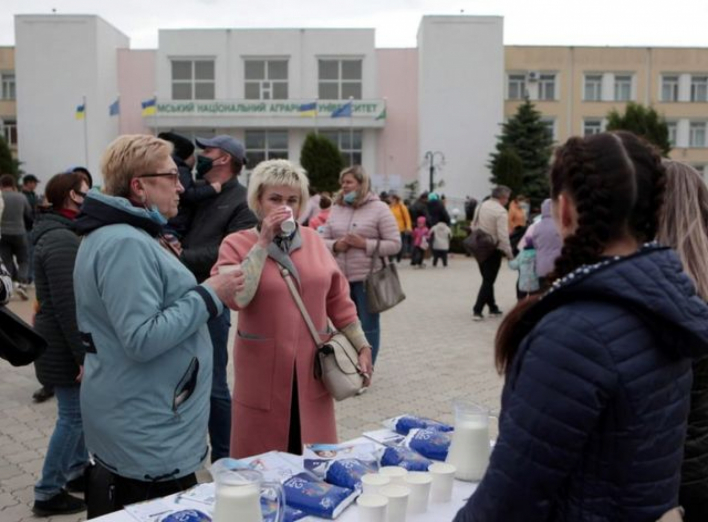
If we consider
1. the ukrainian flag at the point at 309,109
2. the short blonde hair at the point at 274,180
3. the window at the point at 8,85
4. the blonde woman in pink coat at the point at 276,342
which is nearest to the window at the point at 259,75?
the ukrainian flag at the point at 309,109

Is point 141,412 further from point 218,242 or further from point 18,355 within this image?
point 218,242

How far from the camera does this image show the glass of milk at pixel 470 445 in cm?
232

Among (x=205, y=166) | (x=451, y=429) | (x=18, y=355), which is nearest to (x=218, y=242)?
(x=205, y=166)

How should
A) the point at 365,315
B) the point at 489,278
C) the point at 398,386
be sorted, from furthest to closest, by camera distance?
the point at 489,278
the point at 398,386
the point at 365,315

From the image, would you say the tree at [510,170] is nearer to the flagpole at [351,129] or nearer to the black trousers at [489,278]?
the flagpole at [351,129]

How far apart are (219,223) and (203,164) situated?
39 centimetres

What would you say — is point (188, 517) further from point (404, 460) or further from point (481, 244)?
point (481, 244)

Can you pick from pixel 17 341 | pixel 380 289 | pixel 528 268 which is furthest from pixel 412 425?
pixel 528 268

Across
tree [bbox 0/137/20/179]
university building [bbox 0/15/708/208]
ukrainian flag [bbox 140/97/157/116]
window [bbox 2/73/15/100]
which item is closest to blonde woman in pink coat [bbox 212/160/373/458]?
tree [bbox 0/137/20/179]

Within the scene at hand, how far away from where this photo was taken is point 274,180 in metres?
3.50

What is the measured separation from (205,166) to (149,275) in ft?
6.47

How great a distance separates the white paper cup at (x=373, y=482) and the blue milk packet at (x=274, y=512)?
196mm

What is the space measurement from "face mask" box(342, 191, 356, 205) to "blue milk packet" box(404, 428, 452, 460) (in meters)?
4.04

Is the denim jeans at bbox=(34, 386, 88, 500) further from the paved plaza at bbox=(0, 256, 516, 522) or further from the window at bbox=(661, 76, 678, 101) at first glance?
the window at bbox=(661, 76, 678, 101)
